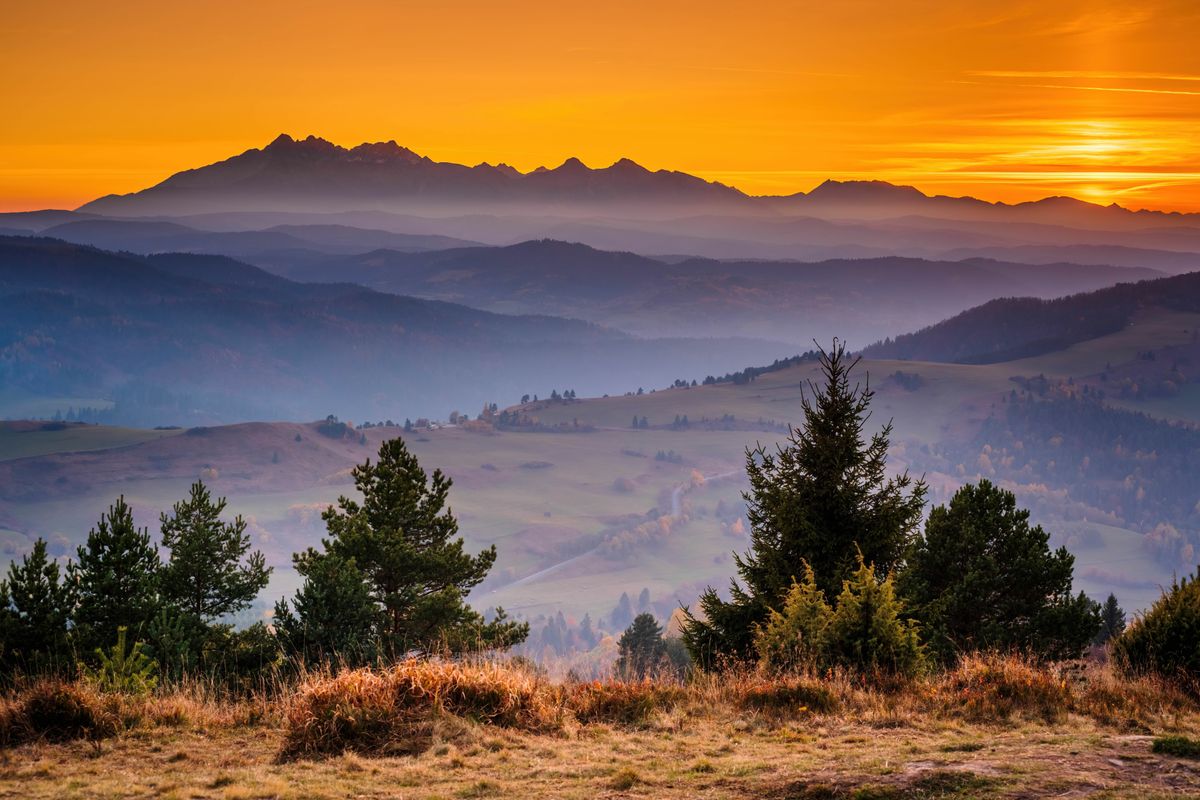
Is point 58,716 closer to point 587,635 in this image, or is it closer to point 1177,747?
point 1177,747

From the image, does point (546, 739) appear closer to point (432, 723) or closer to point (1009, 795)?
point (432, 723)

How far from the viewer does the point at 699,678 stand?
15.0 meters

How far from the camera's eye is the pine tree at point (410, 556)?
2550cm

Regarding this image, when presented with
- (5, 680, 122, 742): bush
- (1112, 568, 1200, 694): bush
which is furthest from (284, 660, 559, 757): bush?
(1112, 568, 1200, 694): bush

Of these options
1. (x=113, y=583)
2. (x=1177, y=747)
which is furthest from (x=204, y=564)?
(x=1177, y=747)

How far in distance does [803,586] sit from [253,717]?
8416mm

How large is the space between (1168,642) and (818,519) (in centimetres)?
705

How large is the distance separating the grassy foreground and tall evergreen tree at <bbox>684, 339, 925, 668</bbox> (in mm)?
A: 5259

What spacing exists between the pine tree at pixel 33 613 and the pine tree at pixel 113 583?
62cm

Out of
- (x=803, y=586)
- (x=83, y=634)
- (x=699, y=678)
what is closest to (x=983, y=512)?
(x=803, y=586)

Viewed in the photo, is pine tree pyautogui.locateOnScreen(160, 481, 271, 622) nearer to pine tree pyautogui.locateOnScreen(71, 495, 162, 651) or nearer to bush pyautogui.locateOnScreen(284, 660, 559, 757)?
pine tree pyautogui.locateOnScreen(71, 495, 162, 651)

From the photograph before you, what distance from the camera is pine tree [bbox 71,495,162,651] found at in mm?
19625

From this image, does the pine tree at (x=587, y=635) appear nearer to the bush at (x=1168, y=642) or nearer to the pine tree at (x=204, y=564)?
the pine tree at (x=204, y=564)

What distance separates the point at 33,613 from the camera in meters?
18.4
